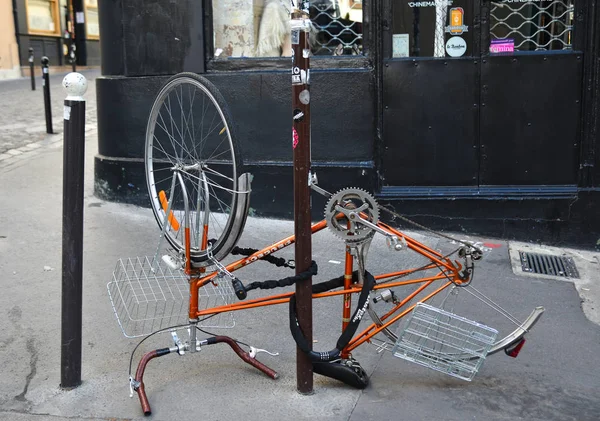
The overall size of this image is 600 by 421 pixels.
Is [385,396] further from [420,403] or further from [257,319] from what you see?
[257,319]

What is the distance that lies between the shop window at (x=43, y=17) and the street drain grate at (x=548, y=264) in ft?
70.7

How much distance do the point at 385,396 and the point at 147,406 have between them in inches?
46.4

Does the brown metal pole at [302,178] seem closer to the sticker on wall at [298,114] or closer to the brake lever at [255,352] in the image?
the sticker on wall at [298,114]

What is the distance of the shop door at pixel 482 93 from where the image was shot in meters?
6.10

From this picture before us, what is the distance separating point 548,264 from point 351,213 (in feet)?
10.0

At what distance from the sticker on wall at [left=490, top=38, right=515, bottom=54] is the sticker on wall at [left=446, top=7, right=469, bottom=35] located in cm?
27

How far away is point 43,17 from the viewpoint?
24.8 metres

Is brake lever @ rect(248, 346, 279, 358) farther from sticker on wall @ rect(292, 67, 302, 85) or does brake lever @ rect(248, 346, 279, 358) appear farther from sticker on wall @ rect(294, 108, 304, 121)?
sticker on wall @ rect(292, 67, 302, 85)

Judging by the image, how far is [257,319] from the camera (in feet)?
14.9

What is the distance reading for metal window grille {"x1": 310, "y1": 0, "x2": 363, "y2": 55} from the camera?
6359 millimetres

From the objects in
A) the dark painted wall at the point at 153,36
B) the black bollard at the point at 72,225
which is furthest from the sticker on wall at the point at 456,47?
the black bollard at the point at 72,225

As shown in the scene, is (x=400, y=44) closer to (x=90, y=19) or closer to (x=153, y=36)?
(x=153, y=36)

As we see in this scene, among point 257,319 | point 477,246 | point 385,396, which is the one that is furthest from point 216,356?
point 477,246

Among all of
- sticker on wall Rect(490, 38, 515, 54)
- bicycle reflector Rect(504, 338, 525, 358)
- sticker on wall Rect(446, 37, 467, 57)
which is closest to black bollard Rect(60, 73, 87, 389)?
bicycle reflector Rect(504, 338, 525, 358)
